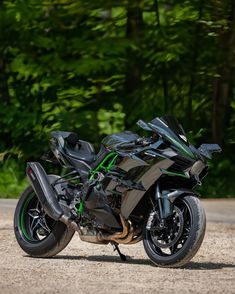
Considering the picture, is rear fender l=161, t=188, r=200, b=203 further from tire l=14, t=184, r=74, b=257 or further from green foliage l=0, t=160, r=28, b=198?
green foliage l=0, t=160, r=28, b=198

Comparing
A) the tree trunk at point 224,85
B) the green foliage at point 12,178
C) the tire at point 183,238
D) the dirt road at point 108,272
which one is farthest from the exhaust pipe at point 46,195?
the tree trunk at point 224,85

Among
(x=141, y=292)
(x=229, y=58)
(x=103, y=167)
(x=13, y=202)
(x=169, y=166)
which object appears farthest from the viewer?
(x=229, y=58)

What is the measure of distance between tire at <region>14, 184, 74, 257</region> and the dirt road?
0.10 meters

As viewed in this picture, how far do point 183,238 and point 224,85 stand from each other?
783 cm

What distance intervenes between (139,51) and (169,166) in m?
7.91

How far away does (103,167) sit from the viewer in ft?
28.3

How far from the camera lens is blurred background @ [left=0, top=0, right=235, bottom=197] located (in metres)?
15.5

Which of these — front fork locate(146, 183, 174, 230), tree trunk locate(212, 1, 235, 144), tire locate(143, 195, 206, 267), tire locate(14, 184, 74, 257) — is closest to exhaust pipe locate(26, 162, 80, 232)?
tire locate(14, 184, 74, 257)

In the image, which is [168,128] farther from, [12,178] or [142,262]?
[12,178]

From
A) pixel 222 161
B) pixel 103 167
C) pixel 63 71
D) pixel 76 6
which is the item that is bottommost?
pixel 222 161

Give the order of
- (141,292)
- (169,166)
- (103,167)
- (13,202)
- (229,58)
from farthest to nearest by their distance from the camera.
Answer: (229,58), (13,202), (103,167), (169,166), (141,292)

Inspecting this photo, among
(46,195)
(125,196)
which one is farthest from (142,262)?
(46,195)

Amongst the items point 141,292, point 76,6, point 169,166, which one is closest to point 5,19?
point 76,6

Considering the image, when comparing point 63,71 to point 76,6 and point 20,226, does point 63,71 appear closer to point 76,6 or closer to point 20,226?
point 76,6
